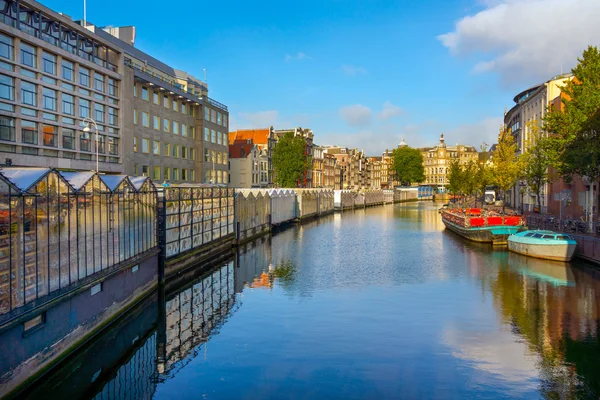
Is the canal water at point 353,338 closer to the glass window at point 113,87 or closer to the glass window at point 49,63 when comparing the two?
the glass window at point 49,63

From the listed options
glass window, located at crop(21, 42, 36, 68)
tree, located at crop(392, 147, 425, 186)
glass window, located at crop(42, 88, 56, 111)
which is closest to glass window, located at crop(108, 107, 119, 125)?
glass window, located at crop(42, 88, 56, 111)

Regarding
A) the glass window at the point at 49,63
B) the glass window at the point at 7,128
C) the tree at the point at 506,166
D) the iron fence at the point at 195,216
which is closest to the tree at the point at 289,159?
the tree at the point at 506,166

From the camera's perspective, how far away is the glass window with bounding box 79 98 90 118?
164 feet

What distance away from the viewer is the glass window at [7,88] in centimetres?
3966

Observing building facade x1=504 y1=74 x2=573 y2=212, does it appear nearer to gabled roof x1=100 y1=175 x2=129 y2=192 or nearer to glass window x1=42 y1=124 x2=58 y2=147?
gabled roof x1=100 y1=175 x2=129 y2=192

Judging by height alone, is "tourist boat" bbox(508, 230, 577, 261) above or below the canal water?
above

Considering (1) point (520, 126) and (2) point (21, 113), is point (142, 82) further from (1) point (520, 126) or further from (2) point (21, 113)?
(1) point (520, 126)

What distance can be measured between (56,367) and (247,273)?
62.1 ft

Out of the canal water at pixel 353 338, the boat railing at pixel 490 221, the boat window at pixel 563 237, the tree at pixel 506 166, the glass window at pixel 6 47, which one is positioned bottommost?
the canal water at pixel 353 338

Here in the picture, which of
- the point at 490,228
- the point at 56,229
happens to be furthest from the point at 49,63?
the point at 490,228

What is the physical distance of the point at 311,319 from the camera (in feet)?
72.6

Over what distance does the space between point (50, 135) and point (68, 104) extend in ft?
13.5

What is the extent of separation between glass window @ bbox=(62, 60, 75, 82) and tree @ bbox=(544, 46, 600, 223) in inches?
1765

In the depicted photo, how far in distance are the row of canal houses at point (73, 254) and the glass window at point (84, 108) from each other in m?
23.9
